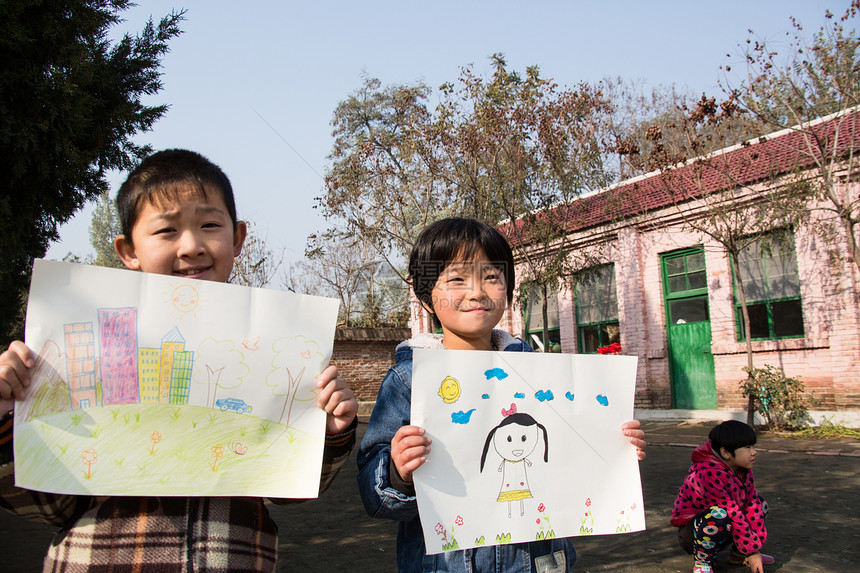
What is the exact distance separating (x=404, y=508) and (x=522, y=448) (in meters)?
0.34

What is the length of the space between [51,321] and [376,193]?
38.1ft

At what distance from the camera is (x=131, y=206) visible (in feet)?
4.75

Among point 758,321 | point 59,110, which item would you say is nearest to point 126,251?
point 59,110

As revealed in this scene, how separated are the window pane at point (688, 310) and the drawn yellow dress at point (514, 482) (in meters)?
10.5

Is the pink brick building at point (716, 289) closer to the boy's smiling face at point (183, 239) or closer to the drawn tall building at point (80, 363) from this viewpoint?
the boy's smiling face at point (183, 239)

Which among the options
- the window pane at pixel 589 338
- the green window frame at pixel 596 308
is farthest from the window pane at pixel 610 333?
the window pane at pixel 589 338

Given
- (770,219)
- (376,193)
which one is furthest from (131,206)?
(376,193)

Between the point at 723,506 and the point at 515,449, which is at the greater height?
the point at 515,449

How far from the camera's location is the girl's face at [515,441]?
1525 mm

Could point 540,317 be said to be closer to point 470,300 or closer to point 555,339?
point 555,339

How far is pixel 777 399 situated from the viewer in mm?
8602

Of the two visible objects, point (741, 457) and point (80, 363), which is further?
point (741, 457)

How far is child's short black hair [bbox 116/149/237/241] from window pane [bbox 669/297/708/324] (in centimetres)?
1095

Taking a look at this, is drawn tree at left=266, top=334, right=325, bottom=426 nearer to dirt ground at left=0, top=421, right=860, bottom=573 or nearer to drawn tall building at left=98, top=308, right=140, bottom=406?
drawn tall building at left=98, top=308, right=140, bottom=406
